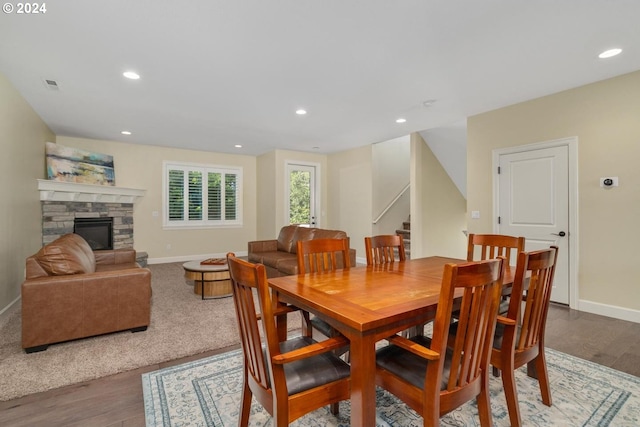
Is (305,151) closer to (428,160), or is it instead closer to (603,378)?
(428,160)

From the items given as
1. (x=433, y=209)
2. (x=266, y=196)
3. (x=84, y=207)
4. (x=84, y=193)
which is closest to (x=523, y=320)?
(x=433, y=209)

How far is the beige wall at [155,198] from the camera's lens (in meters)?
6.19

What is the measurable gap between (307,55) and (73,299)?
2917 millimetres

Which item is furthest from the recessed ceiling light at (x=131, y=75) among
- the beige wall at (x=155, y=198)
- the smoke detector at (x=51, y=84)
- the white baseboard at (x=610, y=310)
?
the white baseboard at (x=610, y=310)

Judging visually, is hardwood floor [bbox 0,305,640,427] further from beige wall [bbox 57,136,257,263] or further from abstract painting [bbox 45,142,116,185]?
beige wall [bbox 57,136,257,263]

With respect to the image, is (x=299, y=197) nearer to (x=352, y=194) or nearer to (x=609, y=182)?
(x=352, y=194)

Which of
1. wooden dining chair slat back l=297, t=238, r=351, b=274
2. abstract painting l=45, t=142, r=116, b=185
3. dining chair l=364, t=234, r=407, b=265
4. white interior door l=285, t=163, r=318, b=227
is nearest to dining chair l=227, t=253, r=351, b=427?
wooden dining chair slat back l=297, t=238, r=351, b=274

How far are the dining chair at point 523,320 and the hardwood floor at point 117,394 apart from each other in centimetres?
Result: 126

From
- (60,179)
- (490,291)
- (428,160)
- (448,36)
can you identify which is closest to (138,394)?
(490,291)

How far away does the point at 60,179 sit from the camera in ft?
16.3

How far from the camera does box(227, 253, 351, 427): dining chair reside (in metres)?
1.15

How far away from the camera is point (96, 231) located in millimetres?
5703

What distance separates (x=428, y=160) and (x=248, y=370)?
535 cm

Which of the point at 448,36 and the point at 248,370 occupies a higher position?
the point at 448,36
